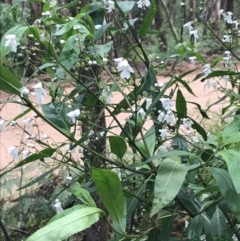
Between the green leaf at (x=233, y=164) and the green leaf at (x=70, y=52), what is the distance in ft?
1.12

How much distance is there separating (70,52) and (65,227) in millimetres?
380

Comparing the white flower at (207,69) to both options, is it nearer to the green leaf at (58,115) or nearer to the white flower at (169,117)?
the white flower at (169,117)

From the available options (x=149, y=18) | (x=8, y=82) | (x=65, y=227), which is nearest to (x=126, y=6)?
(x=149, y=18)

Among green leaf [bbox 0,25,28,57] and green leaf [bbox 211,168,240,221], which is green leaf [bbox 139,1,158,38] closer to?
green leaf [bbox 0,25,28,57]

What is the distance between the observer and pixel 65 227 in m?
0.69

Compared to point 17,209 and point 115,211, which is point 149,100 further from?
point 17,209

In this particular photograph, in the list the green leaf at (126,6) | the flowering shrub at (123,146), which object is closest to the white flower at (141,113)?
the flowering shrub at (123,146)

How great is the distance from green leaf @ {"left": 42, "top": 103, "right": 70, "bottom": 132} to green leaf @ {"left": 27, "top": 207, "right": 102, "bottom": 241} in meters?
0.27

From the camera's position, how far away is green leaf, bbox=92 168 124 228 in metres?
0.77

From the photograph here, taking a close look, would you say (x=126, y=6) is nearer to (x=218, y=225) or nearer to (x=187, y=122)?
(x=187, y=122)

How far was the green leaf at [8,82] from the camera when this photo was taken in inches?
29.7

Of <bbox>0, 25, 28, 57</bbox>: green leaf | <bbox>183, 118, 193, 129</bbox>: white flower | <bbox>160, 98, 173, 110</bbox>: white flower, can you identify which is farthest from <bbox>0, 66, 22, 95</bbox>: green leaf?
<bbox>183, 118, 193, 129</bbox>: white flower

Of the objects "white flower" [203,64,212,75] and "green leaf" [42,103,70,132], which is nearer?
"green leaf" [42,103,70,132]

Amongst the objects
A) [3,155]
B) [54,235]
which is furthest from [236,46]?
[3,155]
